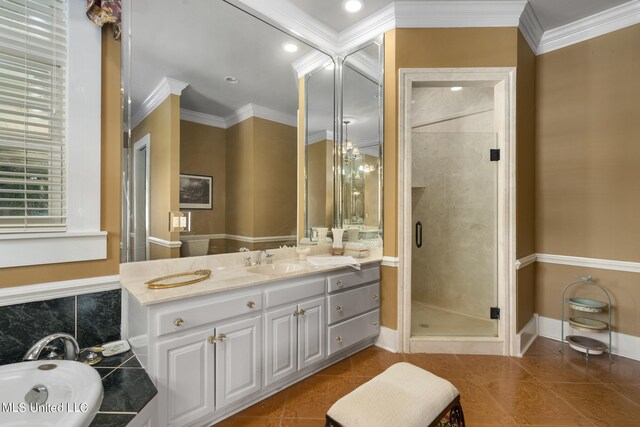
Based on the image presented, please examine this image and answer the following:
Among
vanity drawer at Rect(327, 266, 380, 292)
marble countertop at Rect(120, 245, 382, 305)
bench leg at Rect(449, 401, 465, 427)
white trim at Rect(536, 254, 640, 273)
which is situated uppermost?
marble countertop at Rect(120, 245, 382, 305)

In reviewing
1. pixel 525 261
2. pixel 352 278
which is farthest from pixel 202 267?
pixel 525 261

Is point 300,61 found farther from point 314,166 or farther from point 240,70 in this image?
point 314,166

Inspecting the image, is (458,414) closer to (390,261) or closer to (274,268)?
(390,261)

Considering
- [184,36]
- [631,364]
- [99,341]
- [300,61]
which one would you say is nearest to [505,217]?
[631,364]

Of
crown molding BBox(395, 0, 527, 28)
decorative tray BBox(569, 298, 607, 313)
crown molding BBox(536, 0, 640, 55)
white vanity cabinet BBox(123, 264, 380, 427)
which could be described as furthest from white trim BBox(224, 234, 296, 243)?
crown molding BBox(536, 0, 640, 55)

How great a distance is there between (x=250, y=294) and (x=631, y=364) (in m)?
3.18

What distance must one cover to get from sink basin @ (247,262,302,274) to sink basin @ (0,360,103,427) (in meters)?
1.12

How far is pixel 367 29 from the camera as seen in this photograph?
110 inches

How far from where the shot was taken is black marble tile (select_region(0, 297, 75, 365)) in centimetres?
149

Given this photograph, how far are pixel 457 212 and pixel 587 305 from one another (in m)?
1.34

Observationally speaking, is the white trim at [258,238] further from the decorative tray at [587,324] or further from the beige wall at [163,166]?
the decorative tray at [587,324]

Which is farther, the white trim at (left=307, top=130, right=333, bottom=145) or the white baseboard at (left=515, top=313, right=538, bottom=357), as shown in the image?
the white trim at (left=307, top=130, right=333, bottom=145)

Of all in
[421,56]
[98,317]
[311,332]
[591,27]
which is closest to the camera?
[98,317]

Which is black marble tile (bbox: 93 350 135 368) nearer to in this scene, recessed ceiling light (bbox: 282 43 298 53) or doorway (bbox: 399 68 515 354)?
doorway (bbox: 399 68 515 354)
